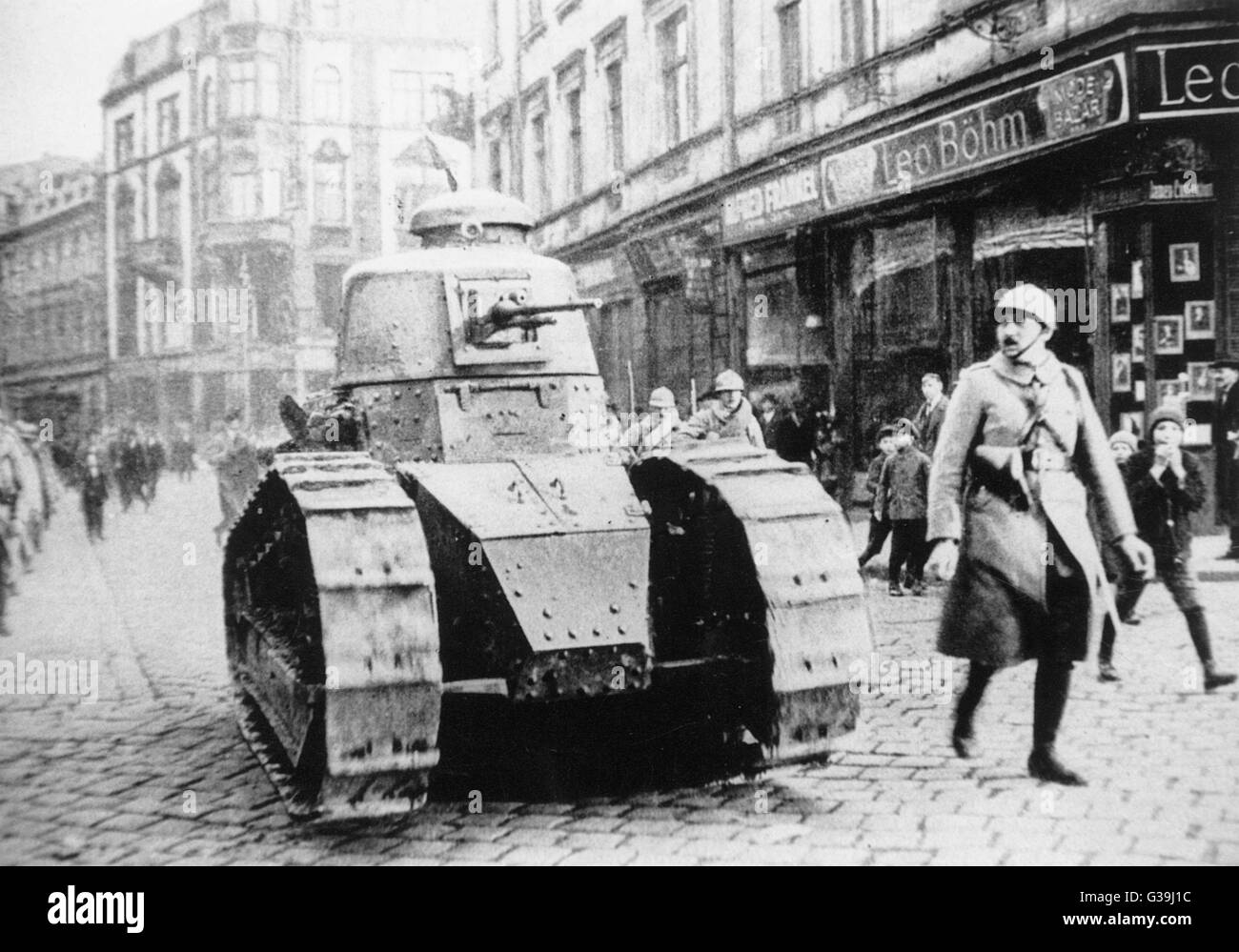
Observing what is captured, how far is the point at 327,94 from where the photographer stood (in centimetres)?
596

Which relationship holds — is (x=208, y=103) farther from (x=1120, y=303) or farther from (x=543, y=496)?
(x=1120, y=303)

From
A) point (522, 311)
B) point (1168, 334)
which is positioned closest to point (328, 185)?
point (522, 311)

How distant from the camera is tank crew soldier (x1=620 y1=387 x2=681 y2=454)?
630 centimetres

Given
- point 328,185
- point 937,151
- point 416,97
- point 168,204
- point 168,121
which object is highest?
point 937,151

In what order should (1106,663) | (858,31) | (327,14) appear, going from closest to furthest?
(1106,663), (327,14), (858,31)

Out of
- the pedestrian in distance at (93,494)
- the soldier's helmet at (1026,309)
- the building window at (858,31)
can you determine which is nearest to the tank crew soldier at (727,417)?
the soldier's helmet at (1026,309)

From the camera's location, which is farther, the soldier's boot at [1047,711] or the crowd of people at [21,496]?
the crowd of people at [21,496]

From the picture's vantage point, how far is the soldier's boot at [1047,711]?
425cm

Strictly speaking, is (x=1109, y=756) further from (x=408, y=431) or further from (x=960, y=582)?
(x=408, y=431)

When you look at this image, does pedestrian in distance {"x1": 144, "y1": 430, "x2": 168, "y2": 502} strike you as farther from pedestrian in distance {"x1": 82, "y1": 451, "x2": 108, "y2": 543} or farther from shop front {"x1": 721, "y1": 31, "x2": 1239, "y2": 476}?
shop front {"x1": 721, "y1": 31, "x2": 1239, "y2": 476}

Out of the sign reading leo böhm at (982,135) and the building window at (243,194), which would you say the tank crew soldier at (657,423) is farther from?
the sign reading leo böhm at (982,135)

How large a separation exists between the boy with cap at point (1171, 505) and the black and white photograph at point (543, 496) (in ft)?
0.07

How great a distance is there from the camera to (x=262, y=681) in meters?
5.11

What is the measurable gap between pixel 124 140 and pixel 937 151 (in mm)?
5678
